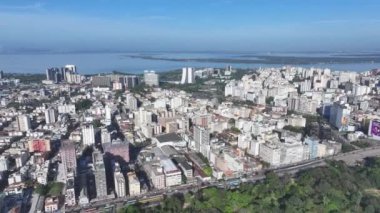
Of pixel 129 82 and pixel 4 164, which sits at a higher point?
pixel 129 82

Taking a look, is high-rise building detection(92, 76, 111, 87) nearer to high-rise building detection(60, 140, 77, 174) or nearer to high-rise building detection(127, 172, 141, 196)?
high-rise building detection(60, 140, 77, 174)

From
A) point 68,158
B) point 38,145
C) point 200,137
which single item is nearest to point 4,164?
point 38,145

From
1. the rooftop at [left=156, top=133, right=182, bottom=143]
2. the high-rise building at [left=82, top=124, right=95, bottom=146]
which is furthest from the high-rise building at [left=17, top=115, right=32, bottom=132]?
the rooftop at [left=156, top=133, right=182, bottom=143]

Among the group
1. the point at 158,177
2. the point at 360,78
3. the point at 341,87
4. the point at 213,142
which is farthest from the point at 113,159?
the point at 360,78

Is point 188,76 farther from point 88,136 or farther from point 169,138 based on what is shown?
point 88,136

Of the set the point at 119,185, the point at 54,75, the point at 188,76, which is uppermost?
the point at 54,75

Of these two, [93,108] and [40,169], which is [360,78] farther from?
[40,169]

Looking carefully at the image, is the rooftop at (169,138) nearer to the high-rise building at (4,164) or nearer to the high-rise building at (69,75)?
the high-rise building at (4,164)
